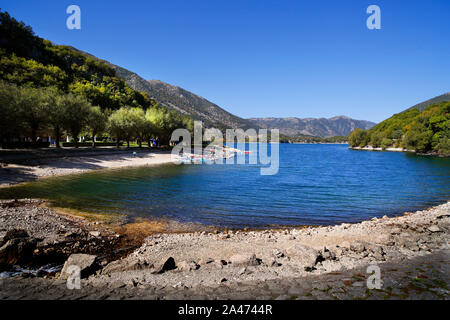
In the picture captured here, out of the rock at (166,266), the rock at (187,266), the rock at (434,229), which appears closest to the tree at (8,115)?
the rock at (166,266)

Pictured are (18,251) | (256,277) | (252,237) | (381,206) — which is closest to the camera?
(256,277)

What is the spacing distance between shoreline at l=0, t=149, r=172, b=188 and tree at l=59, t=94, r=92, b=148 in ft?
19.6

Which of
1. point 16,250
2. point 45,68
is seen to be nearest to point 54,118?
point 16,250

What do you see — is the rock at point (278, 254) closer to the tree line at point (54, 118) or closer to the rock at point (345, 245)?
the rock at point (345, 245)

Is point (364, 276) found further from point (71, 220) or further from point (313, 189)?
point (313, 189)

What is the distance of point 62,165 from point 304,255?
39544 millimetres

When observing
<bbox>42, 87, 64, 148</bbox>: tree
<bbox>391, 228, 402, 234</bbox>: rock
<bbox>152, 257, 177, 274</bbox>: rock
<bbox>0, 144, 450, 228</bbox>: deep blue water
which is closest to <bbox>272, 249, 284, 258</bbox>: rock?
<bbox>152, 257, 177, 274</bbox>: rock

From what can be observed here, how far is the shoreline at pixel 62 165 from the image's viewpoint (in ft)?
A: 91.0

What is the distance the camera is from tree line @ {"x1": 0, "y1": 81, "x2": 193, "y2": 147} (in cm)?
3386

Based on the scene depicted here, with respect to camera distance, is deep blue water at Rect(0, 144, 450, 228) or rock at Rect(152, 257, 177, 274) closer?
rock at Rect(152, 257, 177, 274)

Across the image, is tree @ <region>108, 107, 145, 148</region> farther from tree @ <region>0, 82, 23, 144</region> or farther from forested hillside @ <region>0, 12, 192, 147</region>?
tree @ <region>0, 82, 23, 144</region>
